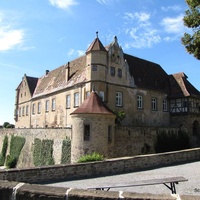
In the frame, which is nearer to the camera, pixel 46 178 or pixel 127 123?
pixel 46 178

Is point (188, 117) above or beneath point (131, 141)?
above

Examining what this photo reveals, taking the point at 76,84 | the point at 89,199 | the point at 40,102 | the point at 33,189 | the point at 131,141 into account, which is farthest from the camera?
the point at 40,102

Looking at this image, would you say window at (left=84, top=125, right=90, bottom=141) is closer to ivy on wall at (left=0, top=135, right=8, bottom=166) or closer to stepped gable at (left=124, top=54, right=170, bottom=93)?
stepped gable at (left=124, top=54, right=170, bottom=93)

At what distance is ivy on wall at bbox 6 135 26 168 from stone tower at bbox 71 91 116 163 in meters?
13.2

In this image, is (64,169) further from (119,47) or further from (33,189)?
(119,47)

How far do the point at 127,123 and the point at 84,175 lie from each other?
16988mm

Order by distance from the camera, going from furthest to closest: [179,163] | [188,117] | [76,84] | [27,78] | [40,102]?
[27,78] < [40,102] < [188,117] < [76,84] < [179,163]

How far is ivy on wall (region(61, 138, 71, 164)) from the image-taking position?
22386mm

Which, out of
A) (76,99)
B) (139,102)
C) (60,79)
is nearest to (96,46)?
(76,99)

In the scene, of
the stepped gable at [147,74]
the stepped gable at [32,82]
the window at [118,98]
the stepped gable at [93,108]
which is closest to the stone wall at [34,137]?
the stepped gable at [93,108]

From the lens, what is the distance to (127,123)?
28.5 metres

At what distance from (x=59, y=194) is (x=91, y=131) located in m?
16.6

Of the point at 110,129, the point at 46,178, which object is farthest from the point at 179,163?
the point at 46,178

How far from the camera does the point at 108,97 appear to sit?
2697 cm
